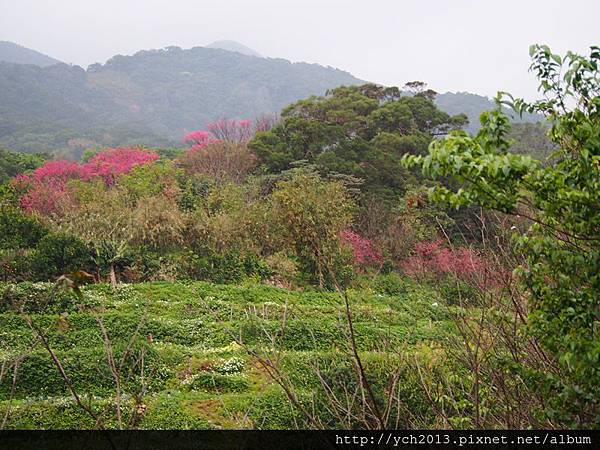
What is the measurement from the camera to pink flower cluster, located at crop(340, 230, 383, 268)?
16859mm

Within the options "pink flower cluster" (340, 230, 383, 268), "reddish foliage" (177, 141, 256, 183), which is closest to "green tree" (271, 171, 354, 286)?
"pink flower cluster" (340, 230, 383, 268)

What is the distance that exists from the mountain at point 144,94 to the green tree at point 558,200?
48.1m

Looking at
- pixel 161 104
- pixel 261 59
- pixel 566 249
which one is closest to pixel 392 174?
pixel 566 249

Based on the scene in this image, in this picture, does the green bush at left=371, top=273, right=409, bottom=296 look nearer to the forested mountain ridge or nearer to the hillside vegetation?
the hillside vegetation

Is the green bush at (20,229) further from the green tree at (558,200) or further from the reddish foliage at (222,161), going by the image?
the green tree at (558,200)

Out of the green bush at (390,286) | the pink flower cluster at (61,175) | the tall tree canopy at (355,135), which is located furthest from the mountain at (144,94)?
the green bush at (390,286)

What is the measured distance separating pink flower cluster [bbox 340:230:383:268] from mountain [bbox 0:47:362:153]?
1423 inches

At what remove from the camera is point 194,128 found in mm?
71062

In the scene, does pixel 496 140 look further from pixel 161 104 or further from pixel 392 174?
pixel 161 104

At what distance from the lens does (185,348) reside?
934cm

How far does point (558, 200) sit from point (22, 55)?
Result: 11159cm

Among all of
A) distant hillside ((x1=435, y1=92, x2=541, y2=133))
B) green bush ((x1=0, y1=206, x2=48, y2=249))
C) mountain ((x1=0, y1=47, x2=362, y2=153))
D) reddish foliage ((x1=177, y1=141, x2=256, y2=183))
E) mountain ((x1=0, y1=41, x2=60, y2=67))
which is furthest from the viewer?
mountain ((x1=0, y1=41, x2=60, y2=67))

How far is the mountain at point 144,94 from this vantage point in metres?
51.1

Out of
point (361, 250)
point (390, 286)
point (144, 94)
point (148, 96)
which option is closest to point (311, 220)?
point (361, 250)
